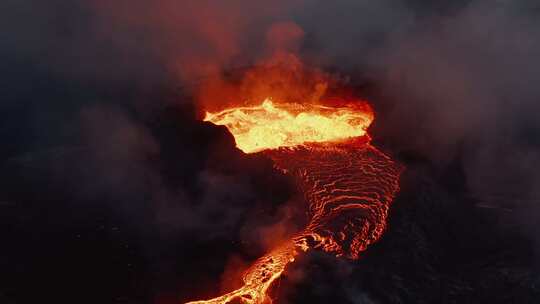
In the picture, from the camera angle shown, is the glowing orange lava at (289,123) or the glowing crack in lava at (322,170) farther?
the glowing orange lava at (289,123)

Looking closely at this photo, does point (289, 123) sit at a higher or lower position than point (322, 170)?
higher

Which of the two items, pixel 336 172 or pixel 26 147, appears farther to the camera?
pixel 26 147

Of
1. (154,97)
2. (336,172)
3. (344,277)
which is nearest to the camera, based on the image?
(344,277)

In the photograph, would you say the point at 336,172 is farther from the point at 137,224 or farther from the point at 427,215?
the point at 137,224

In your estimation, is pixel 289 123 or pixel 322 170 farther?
pixel 289 123

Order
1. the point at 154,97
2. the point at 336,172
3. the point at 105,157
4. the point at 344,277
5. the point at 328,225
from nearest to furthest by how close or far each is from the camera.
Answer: the point at 344,277 → the point at 328,225 → the point at 336,172 → the point at 105,157 → the point at 154,97

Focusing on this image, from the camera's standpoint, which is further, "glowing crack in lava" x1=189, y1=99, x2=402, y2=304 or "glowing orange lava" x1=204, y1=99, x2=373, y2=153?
"glowing orange lava" x1=204, y1=99, x2=373, y2=153

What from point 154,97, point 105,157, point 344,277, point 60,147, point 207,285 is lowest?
point 344,277

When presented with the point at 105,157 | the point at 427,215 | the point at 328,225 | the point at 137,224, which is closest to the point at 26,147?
the point at 105,157
